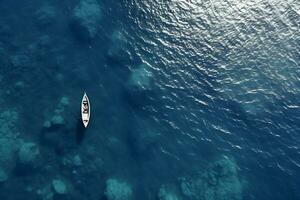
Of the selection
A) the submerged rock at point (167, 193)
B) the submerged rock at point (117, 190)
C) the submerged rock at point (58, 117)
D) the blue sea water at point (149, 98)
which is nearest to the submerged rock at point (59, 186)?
the blue sea water at point (149, 98)

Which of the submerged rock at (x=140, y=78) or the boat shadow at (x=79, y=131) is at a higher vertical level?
the submerged rock at (x=140, y=78)

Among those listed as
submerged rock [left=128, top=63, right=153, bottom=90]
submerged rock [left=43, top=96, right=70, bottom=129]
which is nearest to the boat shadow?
submerged rock [left=43, top=96, right=70, bottom=129]

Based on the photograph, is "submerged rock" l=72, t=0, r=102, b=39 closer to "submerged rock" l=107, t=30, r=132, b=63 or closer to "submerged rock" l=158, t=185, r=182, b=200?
"submerged rock" l=107, t=30, r=132, b=63

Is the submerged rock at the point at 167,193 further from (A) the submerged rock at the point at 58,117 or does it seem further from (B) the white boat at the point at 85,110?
(A) the submerged rock at the point at 58,117

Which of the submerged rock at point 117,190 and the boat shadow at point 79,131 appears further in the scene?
the boat shadow at point 79,131

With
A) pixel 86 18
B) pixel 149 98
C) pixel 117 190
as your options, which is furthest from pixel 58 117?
pixel 86 18

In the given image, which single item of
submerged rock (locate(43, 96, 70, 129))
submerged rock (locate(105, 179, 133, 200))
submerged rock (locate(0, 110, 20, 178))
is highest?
submerged rock (locate(43, 96, 70, 129))

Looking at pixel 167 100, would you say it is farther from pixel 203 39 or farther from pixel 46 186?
pixel 46 186
